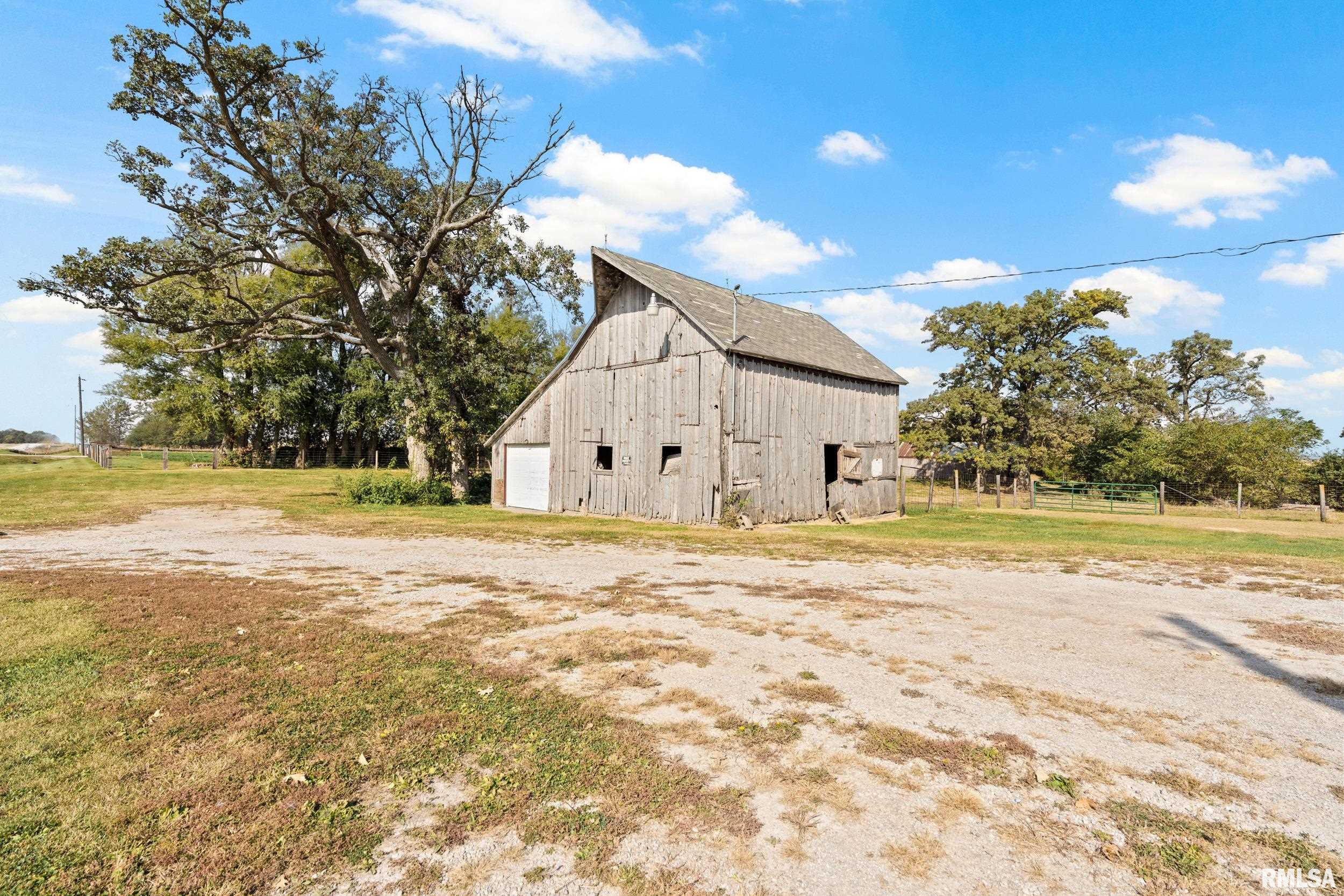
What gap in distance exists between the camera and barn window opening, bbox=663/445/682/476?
58.6ft

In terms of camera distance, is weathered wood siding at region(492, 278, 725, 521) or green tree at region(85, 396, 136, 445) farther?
green tree at region(85, 396, 136, 445)

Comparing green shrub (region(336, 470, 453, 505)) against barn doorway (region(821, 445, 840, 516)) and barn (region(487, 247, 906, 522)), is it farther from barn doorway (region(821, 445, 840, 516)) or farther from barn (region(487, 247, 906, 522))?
barn doorway (region(821, 445, 840, 516))

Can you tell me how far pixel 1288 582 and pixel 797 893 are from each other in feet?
36.8

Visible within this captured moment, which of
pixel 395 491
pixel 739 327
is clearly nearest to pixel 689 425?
pixel 739 327

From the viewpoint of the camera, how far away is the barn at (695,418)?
17.3 m

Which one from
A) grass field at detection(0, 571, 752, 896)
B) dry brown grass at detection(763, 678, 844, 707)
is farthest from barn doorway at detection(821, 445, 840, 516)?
grass field at detection(0, 571, 752, 896)

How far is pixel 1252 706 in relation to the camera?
447 cm

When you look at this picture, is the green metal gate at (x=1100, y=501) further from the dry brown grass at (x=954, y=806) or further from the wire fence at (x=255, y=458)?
the wire fence at (x=255, y=458)

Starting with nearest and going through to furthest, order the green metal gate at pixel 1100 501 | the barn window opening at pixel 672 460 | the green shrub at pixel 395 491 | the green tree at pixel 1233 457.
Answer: the barn window opening at pixel 672 460 → the green shrub at pixel 395 491 → the green metal gate at pixel 1100 501 → the green tree at pixel 1233 457

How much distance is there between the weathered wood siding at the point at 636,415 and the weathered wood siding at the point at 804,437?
0.91 meters

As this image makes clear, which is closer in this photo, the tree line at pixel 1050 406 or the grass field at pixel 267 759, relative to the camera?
the grass field at pixel 267 759

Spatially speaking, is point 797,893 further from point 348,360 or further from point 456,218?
point 348,360

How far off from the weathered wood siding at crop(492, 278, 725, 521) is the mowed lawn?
3.22 ft

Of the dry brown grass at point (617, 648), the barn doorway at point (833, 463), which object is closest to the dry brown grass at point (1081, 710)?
the dry brown grass at point (617, 648)
